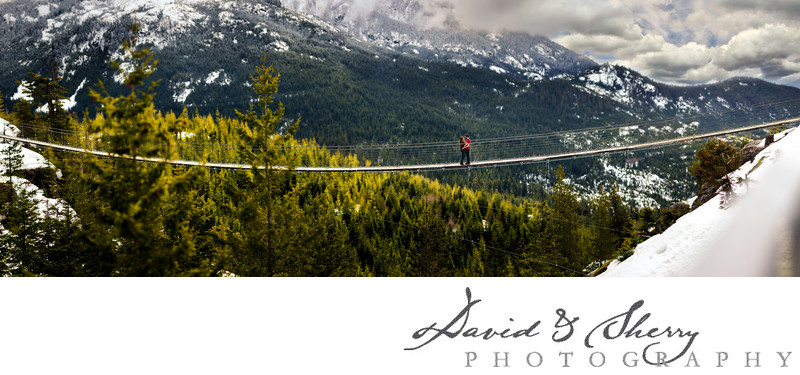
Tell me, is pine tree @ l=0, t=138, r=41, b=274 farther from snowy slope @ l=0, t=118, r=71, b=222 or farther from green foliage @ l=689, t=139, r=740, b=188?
green foliage @ l=689, t=139, r=740, b=188

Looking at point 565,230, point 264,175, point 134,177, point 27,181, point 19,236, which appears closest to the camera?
point 134,177

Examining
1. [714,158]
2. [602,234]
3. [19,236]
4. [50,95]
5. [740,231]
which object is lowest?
[602,234]

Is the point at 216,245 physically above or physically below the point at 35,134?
below

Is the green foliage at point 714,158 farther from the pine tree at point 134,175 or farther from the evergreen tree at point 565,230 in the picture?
the pine tree at point 134,175

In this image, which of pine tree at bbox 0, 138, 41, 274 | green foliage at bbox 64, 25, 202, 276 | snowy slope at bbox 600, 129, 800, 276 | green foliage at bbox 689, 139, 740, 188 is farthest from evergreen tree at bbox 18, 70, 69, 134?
green foliage at bbox 689, 139, 740, 188

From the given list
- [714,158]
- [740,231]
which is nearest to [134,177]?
[740,231]

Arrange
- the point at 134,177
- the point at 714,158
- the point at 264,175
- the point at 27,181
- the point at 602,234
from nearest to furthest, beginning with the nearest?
the point at 134,177
the point at 264,175
the point at 714,158
the point at 27,181
the point at 602,234

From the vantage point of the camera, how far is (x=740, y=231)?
7.68 metres

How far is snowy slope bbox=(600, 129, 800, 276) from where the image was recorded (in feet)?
24.1

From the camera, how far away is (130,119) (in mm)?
7648

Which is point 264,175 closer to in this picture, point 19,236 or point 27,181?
point 19,236
